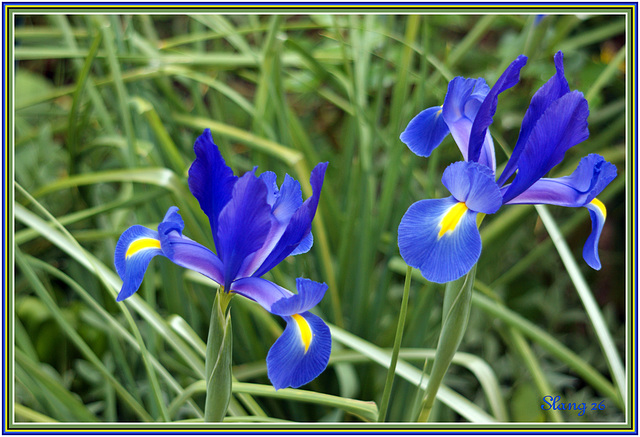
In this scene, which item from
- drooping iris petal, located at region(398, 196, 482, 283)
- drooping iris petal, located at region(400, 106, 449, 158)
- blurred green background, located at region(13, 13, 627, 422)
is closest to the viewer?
drooping iris petal, located at region(398, 196, 482, 283)

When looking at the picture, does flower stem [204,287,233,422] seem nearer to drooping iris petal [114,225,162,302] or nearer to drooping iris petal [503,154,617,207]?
drooping iris petal [114,225,162,302]

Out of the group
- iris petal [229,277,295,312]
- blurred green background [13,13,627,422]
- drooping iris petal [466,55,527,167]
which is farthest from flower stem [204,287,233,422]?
drooping iris petal [466,55,527,167]

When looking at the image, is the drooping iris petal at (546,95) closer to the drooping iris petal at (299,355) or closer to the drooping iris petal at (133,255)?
the drooping iris petal at (299,355)

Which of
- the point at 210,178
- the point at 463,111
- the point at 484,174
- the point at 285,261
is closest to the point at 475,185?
the point at 484,174

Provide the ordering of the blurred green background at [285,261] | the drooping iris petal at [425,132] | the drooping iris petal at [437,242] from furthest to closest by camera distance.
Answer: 1. the blurred green background at [285,261]
2. the drooping iris petal at [425,132]
3. the drooping iris petal at [437,242]

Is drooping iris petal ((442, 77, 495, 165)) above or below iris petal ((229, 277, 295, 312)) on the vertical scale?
above

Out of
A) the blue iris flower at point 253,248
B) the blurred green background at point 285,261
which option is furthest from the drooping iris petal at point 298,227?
the blurred green background at point 285,261

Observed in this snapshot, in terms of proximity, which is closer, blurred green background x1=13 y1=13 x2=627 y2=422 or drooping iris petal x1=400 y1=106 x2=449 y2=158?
drooping iris petal x1=400 y1=106 x2=449 y2=158

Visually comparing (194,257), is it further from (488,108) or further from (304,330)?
(488,108)
